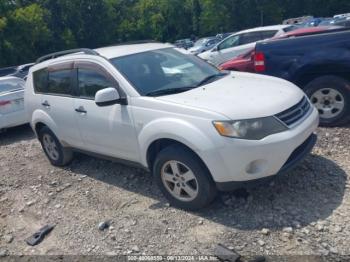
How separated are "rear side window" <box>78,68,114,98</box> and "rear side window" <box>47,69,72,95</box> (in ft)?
0.86

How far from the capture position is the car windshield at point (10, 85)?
859 centimetres

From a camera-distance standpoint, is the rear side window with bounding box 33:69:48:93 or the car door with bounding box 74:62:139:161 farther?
the rear side window with bounding box 33:69:48:93

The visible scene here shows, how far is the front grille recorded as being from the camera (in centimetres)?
364

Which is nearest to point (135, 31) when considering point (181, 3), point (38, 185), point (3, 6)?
point (181, 3)

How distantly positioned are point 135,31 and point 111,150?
171 feet

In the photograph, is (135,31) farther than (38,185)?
Yes

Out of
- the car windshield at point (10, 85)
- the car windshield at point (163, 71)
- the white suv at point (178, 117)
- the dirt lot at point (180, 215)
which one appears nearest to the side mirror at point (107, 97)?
the white suv at point (178, 117)

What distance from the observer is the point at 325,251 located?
3.14 metres

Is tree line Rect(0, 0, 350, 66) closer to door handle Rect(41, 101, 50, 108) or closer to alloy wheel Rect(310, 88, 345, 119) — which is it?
door handle Rect(41, 101, 50, 108)

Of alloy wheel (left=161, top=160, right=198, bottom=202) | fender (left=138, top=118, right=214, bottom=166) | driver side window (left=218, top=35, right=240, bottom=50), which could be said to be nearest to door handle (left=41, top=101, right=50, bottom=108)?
fender (left=138, top=118, right=214, bottom=166)

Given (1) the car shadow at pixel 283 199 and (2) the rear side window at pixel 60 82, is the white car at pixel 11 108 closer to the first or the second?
(2) the rear side window at pixel 60 82

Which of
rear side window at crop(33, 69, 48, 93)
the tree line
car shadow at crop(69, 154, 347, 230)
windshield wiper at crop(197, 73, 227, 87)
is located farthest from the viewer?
the tree line

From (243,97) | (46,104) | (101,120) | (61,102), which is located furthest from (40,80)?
(243,97)

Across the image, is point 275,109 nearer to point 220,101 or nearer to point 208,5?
point 220,101
